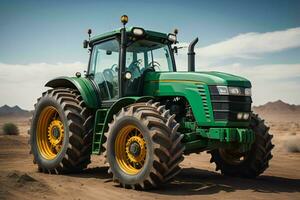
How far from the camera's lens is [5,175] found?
7.42 metres

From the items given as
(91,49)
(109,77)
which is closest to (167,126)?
(109,77)

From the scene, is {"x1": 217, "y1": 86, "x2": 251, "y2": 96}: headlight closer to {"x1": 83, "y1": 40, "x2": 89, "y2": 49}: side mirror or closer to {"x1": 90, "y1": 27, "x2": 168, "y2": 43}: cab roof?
{"x1": 90, "y1": 27, "x2": 168, "y2": 43}: cab roof

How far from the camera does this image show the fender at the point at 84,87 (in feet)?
30.0

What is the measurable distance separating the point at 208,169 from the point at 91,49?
4.40 metres

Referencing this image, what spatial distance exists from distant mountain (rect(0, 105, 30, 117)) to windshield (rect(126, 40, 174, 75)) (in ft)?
364

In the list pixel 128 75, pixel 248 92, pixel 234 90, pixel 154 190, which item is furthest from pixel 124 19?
pixel 154 190

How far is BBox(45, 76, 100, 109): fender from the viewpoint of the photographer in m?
9.13

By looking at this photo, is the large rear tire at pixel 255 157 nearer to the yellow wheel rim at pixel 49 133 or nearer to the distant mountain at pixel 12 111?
the yellow wheel rim at pixel 49 133

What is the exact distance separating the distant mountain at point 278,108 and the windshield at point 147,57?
10821cm

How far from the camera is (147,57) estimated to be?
9320 millimetres

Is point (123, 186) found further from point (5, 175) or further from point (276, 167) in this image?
point (276, 167)

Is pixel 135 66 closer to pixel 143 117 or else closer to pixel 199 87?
pixel 199 87

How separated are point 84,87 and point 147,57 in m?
1.59

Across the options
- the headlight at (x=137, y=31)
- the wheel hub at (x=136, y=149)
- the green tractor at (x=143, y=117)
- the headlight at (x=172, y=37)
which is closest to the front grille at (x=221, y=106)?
the green tractor at (x=143, y=117)
